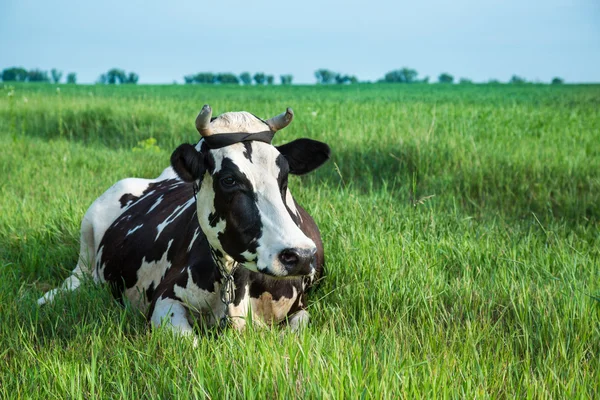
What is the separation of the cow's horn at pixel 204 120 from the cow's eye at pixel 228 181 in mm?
266

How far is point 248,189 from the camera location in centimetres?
307

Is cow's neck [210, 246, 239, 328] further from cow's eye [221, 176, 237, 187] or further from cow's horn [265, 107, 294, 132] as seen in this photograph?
cow's horn [265, 107, 294, 132]

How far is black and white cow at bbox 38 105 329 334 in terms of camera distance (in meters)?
2.99

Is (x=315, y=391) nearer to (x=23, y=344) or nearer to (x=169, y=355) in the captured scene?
(x=169, y=355)

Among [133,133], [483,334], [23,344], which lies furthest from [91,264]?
[133,133]

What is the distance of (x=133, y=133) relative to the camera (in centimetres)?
1356

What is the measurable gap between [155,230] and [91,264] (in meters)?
1.06

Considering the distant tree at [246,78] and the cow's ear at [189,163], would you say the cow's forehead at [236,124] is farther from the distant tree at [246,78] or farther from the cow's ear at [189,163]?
the distant tree at [246,78]

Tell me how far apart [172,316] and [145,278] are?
2.96 feet

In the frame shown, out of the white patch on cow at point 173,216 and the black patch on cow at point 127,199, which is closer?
the white patch on cow at point 173,216

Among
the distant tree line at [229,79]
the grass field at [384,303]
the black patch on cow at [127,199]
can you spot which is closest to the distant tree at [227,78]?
the distant tree line at [229,79]

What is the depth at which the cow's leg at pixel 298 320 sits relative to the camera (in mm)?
3508

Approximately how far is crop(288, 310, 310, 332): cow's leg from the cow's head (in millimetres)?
604

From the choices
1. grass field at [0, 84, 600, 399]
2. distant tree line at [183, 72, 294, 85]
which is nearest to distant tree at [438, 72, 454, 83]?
distant tree line at [183, 72, 294, 85]
